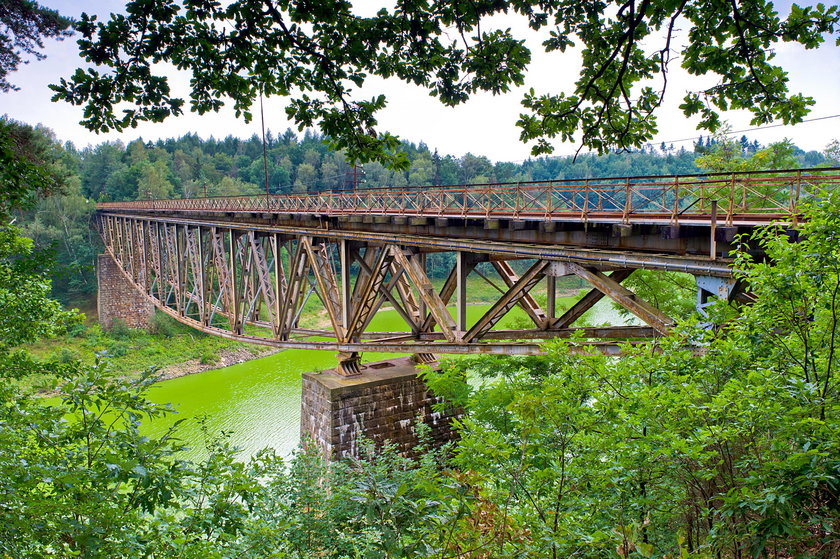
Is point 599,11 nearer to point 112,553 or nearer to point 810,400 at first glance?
point 810,400

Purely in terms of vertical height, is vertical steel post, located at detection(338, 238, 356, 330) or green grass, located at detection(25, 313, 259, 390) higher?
vertical steel post, located at detection(338, 238, 356, 330)

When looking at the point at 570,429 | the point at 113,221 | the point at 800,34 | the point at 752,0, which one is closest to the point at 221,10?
the point at 752,0

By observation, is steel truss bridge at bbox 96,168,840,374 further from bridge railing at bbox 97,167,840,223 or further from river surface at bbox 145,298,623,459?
river surface at bbox 145,298,623,459

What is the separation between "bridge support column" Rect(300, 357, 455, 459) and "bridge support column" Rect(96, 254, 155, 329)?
33.0m

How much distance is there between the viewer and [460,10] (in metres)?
4.35

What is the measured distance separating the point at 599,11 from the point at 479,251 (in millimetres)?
5716

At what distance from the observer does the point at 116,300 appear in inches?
1593

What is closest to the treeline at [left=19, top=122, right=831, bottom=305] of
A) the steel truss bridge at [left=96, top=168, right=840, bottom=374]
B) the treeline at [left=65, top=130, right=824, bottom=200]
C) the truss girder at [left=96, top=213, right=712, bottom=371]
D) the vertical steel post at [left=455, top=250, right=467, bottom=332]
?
the treeline at [left=65, top=130, right=824, bottom=200]

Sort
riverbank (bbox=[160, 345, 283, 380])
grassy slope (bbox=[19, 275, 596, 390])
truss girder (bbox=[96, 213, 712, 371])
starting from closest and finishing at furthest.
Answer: truss girder (bbox=[96, 213, 712, 371]) < riverbank (bbox=[160, 345, 283, 380]) < grassy slope (bbox=[19, 275, 596, 390])

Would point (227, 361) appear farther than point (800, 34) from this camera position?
Yes

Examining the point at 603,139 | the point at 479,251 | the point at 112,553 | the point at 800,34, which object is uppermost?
the point at 800,34

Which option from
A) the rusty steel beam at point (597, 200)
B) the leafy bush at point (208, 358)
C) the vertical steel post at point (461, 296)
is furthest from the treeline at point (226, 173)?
the vertical steel post at point (461, 296)

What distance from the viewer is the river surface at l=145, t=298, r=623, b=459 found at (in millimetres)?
21625

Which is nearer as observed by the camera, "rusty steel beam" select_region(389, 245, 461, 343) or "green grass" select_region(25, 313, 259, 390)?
"rusty steel beam" select_region(389, 245, 461, 343)
